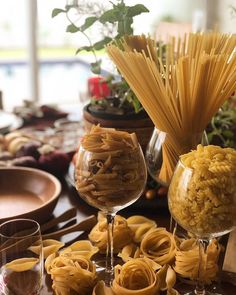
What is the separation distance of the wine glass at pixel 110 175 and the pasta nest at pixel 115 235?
0.09m

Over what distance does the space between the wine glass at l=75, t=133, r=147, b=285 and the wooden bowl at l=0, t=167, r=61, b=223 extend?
0.65ft

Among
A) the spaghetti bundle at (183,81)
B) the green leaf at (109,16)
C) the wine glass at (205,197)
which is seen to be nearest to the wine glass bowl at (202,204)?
the wine glass at (205,197)

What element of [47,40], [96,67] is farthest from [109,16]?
[47,40]

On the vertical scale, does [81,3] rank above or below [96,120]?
above

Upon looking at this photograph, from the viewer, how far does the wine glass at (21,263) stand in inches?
25.4

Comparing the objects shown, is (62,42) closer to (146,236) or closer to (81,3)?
(81,3)

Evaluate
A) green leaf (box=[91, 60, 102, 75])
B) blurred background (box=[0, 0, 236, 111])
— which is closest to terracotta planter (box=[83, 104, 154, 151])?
green leaf (box=[91, 60, 102, 75])

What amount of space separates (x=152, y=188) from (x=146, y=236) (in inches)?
6.7

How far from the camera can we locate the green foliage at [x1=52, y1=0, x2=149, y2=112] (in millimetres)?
868

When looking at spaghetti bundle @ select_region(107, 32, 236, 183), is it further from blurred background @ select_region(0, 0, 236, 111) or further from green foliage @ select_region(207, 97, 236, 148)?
blurred background @ select_region(0, 0, 236, 111)

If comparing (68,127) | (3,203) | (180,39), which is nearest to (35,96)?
Result: (68,127)

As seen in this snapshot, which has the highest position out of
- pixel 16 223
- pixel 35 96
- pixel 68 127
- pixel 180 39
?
pixel 180 39

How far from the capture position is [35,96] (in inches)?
132

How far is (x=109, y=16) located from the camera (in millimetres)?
865
